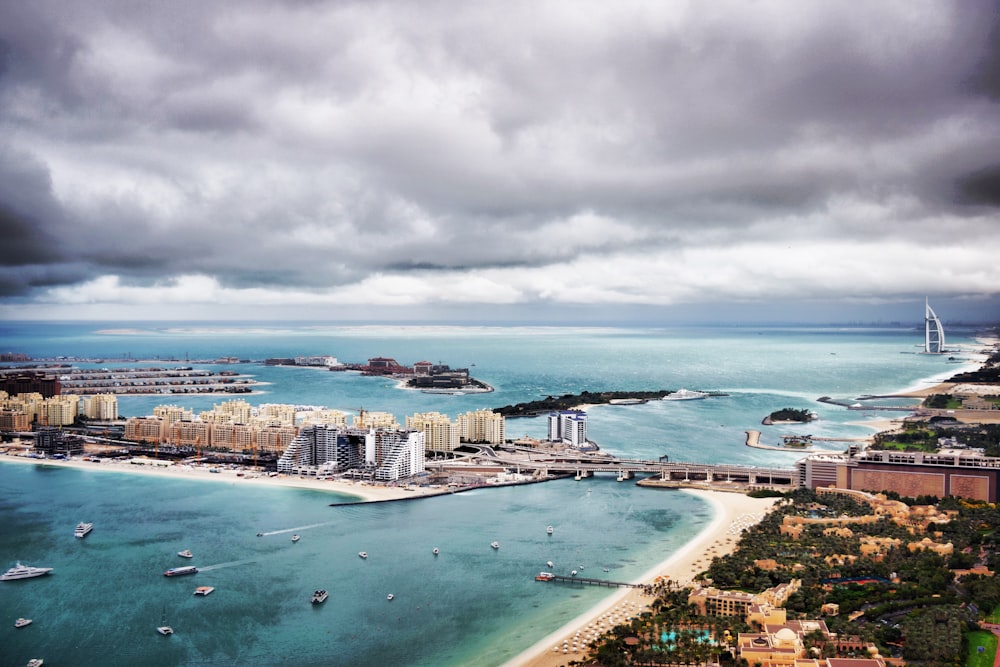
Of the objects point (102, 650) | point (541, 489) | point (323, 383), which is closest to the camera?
point (102, 650)

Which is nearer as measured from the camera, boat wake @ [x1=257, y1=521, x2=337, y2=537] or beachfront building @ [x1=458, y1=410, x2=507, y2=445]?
boat wake @ [x1=257, y1=521, x2=337, y2=537]

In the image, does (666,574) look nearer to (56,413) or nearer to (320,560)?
(320,560)

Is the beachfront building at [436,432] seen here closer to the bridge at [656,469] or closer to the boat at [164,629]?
the bridge at [656,469]

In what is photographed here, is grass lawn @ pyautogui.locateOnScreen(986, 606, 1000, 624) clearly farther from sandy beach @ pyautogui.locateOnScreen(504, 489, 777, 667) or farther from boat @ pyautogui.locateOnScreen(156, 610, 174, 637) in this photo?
boat @ pyautogui.locateOnScreen(156, 610, 174, 637)

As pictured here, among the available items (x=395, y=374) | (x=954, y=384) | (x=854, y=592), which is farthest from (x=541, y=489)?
(x=395, y=374)

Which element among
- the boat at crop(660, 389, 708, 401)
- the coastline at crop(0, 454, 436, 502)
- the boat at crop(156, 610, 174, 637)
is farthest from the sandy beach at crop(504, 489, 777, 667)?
the boat at crop(660, 389, 708, 401)

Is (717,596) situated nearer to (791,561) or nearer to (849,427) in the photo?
(791,561)
